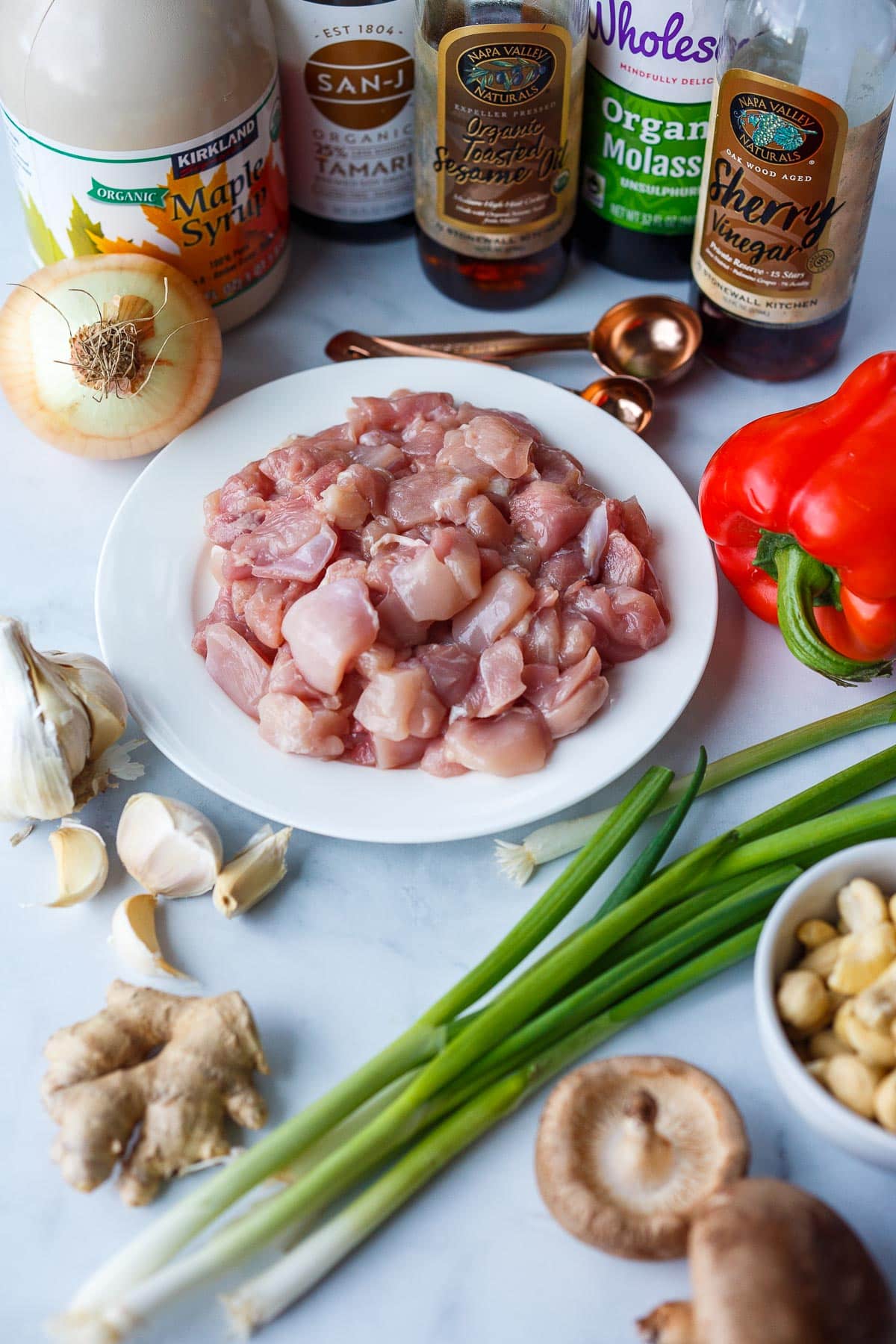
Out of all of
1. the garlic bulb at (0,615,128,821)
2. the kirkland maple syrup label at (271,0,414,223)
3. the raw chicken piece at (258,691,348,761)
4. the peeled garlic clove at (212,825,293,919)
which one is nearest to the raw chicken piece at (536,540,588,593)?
the raw chicken piece at (258,691,348,761)

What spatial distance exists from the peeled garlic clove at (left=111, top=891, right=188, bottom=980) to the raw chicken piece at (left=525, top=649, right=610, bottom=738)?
51 centimetres

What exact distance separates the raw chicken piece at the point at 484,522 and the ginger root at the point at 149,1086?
2.09 ft

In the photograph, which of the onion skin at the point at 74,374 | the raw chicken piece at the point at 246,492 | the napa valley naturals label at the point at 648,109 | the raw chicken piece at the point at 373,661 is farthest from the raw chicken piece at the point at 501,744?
the napa valley naturals label at the point at 648,109

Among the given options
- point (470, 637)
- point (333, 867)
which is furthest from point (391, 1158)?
point (470, 637)

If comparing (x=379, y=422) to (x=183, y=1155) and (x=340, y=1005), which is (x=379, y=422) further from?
(x=183, y=1155)

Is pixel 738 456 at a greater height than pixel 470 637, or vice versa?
pixel 738 456

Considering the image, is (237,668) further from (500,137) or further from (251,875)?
(500,137)

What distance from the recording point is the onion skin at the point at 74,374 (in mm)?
1748

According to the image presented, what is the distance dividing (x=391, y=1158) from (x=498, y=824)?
37cm

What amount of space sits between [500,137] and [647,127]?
0.79 ft

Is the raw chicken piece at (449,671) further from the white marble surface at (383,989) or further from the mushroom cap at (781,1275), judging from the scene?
the mushroom cap at (781,1275)

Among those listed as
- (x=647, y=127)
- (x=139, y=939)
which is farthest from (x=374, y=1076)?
(x=647, y=127)

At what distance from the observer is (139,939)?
1421 mm

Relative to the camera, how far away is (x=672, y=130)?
6.26 feet
